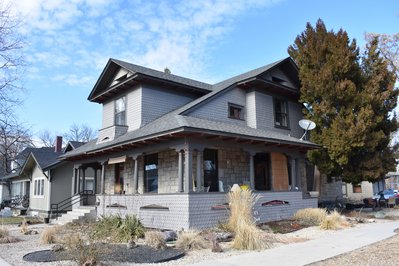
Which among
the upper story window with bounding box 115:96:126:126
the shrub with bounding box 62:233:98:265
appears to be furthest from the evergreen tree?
the shrub with bounding box 62:233:98:265

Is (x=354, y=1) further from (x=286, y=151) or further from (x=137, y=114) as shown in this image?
(x=137, y=114)

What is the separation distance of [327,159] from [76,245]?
13.0 metres

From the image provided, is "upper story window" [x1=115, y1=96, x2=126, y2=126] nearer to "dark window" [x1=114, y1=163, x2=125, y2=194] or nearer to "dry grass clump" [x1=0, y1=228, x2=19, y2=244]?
"dark window" [x1=114, y1=163, x2=125, y2=194]

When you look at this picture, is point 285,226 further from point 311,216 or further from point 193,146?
point 193,146

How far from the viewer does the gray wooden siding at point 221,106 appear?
14.4 metres

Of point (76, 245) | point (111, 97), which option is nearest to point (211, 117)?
point (111, 97)

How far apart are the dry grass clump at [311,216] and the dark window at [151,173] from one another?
580 cm

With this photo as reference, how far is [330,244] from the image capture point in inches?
356

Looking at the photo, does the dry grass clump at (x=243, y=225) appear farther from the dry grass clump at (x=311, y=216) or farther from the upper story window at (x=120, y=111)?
the upper story window at (x=120, y=111)

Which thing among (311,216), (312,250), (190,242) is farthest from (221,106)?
(312,250)

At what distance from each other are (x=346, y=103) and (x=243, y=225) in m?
10.1

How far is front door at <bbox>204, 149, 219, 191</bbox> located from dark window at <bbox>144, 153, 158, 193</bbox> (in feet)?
7.30

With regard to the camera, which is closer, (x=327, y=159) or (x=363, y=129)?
(x=363, y=129)

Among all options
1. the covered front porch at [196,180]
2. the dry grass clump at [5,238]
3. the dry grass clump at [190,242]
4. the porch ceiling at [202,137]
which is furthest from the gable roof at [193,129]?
the dry grass clump at [5,238]
